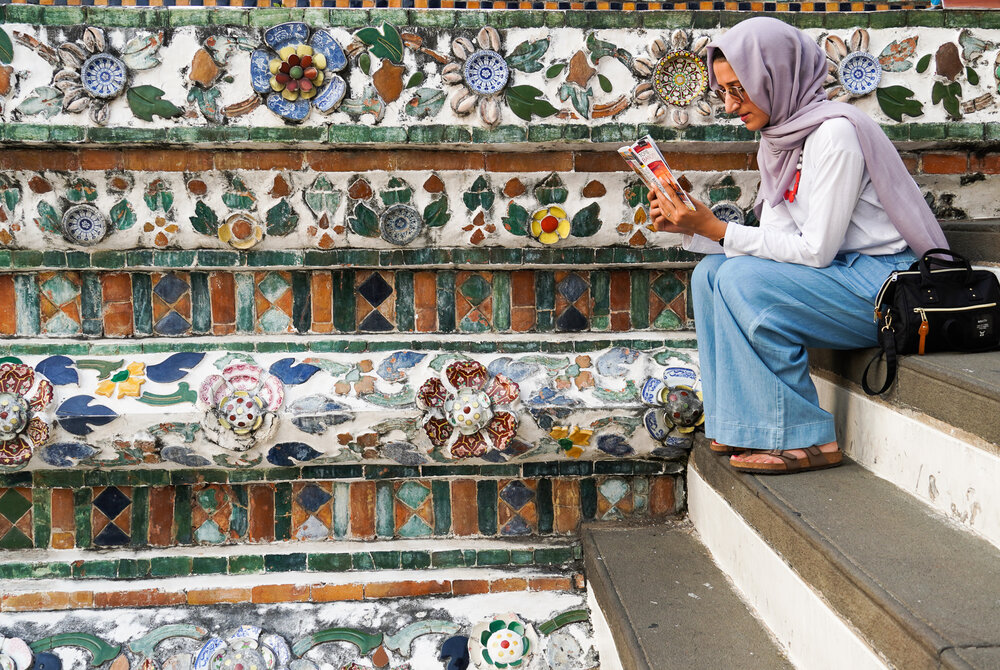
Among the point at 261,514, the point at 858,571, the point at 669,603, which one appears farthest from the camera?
the point at 261,514

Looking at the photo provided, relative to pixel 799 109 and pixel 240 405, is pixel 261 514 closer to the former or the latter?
pixel 240 405

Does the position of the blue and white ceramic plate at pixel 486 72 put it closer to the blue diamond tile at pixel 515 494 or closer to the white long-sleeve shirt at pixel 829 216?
the white long-sleeve shirt at pixel 829 216

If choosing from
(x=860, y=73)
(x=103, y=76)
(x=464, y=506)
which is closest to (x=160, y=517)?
(x=464, y=506)

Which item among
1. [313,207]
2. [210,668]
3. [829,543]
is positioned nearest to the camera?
[829,543]

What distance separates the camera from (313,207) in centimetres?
269

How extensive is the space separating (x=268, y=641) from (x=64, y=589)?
684 mm

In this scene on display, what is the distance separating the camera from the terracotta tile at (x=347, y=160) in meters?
2.69

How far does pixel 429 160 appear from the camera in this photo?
8.86ft

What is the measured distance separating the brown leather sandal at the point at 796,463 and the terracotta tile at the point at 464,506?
0.95 meters

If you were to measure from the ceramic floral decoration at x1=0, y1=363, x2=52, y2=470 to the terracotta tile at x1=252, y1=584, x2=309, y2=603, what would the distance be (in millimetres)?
815

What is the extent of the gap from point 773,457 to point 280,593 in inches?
62.2

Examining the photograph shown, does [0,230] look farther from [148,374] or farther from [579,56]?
[579,56]

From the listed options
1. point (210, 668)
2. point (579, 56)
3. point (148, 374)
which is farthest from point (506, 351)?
point (210, 668)

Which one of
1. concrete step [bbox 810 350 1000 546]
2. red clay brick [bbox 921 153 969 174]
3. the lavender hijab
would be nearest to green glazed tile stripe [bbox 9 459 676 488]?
concrete step [bbox 810 350 1000 546]
